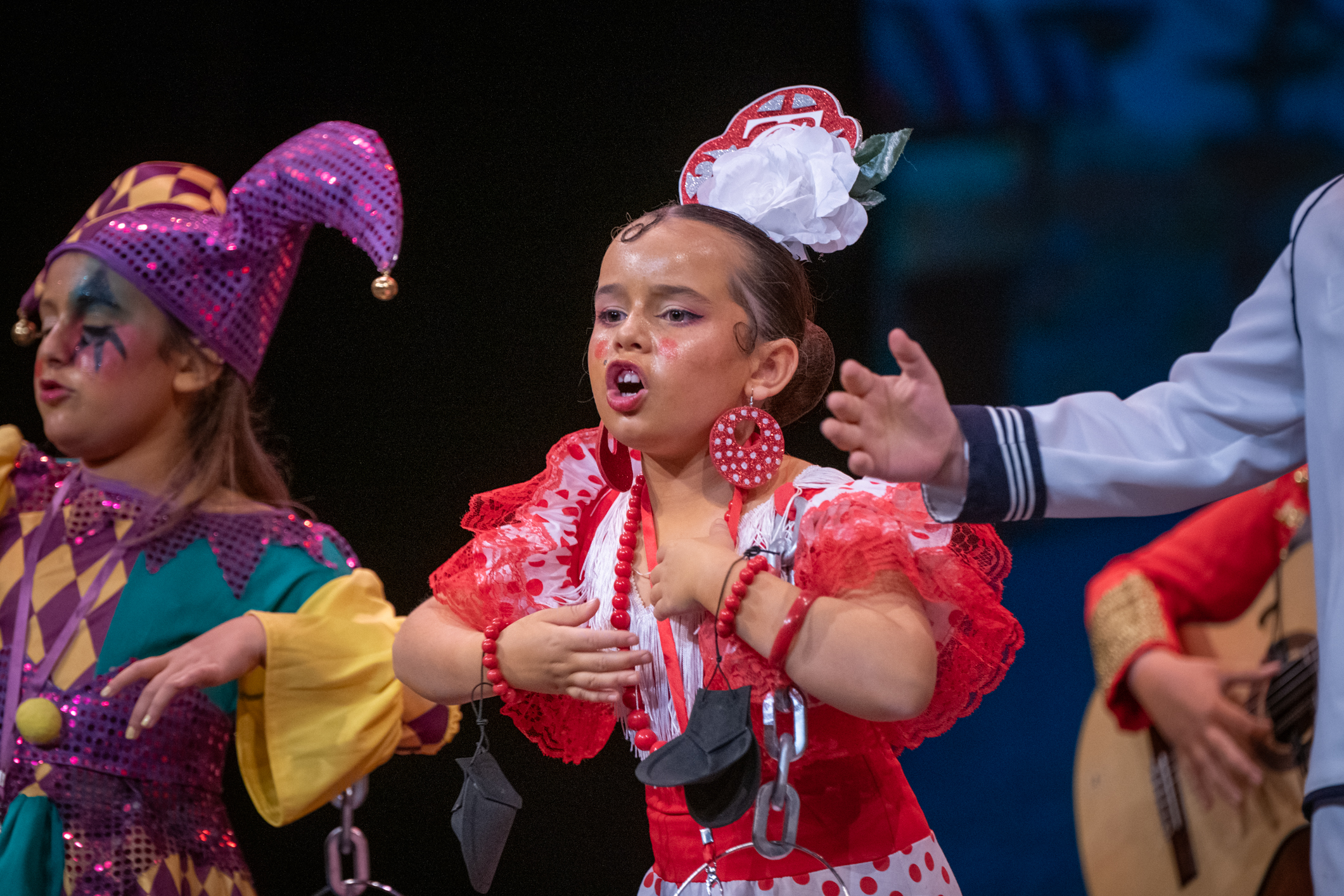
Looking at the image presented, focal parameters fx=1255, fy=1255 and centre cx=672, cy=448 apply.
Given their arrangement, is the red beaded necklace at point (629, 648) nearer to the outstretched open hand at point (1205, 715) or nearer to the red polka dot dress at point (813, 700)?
the red polka dot dress at point (813, 700)

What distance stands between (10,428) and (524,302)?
94cm

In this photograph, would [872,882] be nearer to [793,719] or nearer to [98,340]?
[793,719]

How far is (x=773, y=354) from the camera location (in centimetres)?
158

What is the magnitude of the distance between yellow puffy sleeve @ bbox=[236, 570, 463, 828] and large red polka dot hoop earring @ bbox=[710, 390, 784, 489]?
0.73m

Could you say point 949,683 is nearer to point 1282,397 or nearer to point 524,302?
point 1282,397

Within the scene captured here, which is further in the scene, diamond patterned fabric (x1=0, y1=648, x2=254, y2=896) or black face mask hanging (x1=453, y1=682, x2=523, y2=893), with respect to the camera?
diamond patterned fabric (x1=0, y1=648, x2=254, y2=896)

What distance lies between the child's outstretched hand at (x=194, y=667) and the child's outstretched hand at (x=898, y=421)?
1042mm

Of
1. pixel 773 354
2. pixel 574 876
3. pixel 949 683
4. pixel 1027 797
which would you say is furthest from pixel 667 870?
pixel 574 876

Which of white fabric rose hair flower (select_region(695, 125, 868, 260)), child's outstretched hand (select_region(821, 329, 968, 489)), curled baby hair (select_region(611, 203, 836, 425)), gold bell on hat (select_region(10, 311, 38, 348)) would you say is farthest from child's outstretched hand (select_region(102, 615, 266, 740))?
child's outstretched hand (select_region(821, 329, 968, 489))

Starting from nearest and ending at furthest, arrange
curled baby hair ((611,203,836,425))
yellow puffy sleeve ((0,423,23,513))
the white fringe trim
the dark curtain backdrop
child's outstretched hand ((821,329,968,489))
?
child's outstretched hand ((821,329,968,489))
the white fringe trim
curled baby hair ((611,203,836,425))
yellow puffy sleeve ((0,423,23,513))
the dark curtain backdrop

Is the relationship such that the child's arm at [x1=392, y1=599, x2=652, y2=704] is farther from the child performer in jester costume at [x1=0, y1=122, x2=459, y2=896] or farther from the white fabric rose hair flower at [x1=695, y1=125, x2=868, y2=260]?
the white fabric rose hair flower at [x1=695, y1=125, x2=868, y2=260]

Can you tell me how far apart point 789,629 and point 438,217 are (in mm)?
1578

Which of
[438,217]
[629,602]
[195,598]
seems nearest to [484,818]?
[629,602]

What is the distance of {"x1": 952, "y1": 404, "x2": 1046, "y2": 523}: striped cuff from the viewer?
4.04ft
